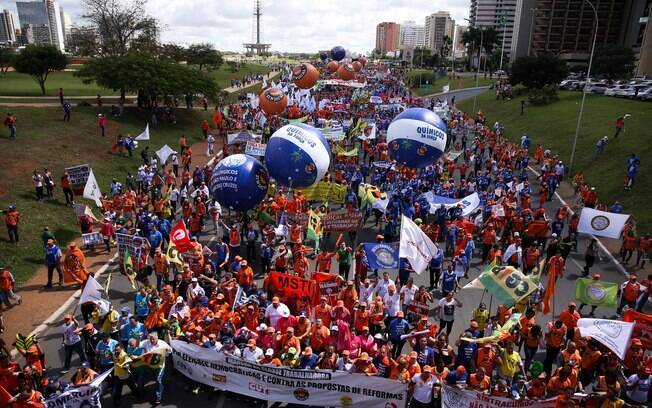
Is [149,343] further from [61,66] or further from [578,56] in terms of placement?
[578,56]

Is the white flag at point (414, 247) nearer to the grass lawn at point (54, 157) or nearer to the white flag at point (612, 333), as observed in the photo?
the white flag at point (612, 333)

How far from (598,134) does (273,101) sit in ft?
72.2

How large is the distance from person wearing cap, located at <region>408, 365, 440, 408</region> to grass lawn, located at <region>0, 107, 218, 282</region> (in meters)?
12.4

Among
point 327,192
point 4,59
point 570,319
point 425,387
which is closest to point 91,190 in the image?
point 327,192

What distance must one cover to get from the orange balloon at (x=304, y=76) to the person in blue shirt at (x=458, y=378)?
43569mm

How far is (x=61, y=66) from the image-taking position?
38562 millimetres

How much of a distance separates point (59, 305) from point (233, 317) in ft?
19.9

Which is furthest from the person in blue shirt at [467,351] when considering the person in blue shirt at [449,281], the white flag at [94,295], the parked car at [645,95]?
the parked car at [645,95]

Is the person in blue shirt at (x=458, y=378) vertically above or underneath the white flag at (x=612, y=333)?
underneath

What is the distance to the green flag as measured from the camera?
1060 centimetres

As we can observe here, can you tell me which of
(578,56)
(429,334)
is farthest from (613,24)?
(429,334)

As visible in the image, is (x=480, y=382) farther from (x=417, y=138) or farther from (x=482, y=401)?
(x=417, y=138)

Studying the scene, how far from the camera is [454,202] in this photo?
16828 millimetres

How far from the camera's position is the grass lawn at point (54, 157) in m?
16.0
